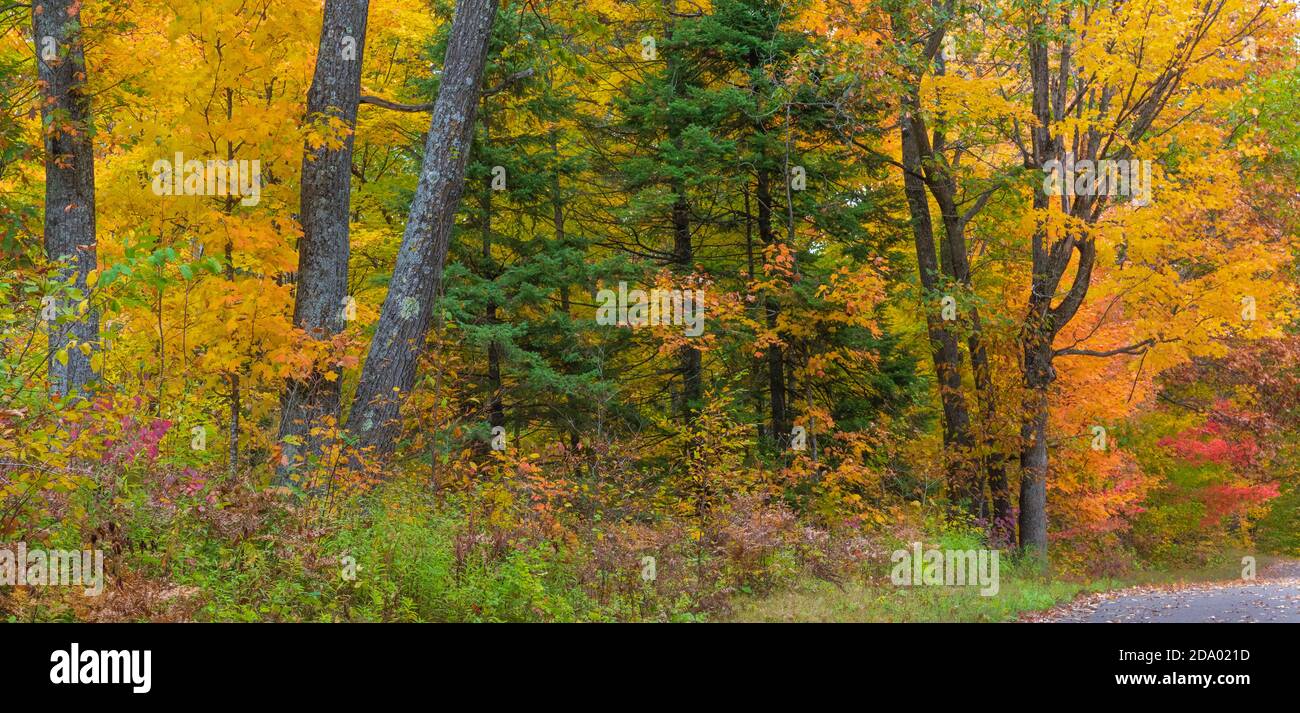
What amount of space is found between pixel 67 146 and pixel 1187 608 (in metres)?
13.3

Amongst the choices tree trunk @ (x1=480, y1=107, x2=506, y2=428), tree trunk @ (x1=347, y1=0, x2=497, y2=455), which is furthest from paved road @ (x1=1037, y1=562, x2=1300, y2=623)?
tree trunk @ (x1=480, y1=107, x2=506, y2=428)

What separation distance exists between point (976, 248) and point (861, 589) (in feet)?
48.1

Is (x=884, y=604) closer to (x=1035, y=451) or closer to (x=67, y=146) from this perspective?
(x=1035, y=451)

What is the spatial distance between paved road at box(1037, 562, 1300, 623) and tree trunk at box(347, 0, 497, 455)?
22.9 feet

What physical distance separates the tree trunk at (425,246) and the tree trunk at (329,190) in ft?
1.63

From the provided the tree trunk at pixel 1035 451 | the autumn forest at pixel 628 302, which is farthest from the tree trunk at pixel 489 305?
the tree trunk at pixel 1035 451

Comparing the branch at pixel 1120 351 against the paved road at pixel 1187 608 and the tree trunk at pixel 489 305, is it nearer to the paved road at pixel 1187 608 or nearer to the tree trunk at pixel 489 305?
the paved road at pixel 1187 608

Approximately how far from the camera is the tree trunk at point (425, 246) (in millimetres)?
10664

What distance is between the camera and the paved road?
34.0ft

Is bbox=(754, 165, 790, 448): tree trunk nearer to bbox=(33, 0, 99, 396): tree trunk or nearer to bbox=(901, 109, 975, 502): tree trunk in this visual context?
bbox=(901, 109, 975, 502): tree trunk

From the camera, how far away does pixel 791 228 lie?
54.6 ft

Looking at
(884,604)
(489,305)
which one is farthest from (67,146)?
(884,604)

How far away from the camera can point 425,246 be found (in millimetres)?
11227
